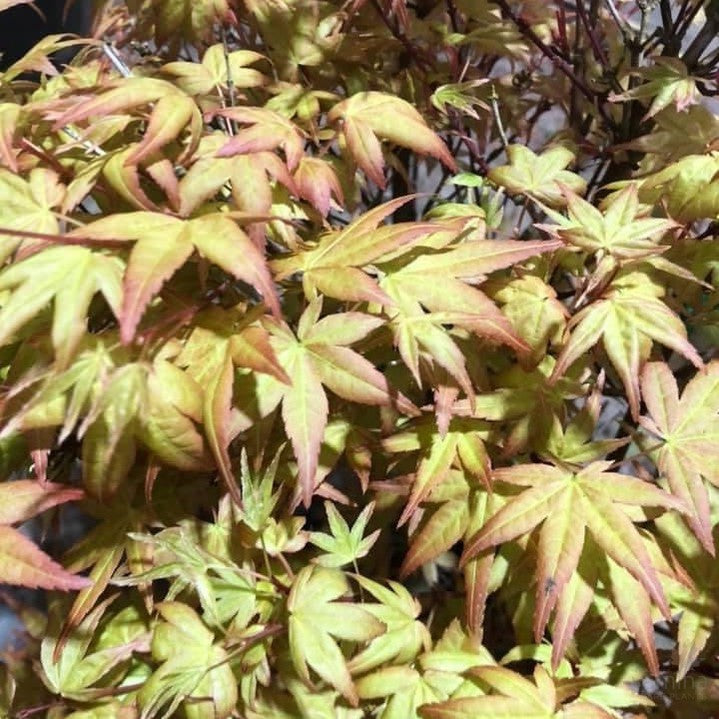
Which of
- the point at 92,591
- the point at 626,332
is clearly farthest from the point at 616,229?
the point at 92,591

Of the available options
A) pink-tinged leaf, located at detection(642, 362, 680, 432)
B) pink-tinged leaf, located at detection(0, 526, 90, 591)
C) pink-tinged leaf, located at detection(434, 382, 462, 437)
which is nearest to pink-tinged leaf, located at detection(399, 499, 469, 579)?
pink-tinged leaf, located at detection(434, 382, 462, 437)

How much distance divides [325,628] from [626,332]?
390mm

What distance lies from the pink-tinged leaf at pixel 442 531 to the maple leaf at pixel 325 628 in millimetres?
77

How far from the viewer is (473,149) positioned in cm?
106

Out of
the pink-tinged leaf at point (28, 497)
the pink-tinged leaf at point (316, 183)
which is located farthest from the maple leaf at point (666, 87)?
the pink-tinged leaf at point (28, 497)

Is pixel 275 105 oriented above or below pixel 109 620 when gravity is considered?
above

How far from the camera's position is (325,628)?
2.37 ft

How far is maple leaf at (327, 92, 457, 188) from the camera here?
2.76 feet

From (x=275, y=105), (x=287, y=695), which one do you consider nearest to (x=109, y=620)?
(x=287, y=695)

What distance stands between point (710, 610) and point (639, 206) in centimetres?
43

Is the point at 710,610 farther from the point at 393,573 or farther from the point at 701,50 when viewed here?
the point at 701,50

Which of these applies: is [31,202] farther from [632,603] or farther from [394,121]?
[632,603]

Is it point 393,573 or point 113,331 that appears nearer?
point 113,331

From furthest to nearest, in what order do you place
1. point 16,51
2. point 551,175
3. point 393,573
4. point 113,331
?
1. point 16,51
2. point 393,573
3. point 551,175
4. point 113,331
